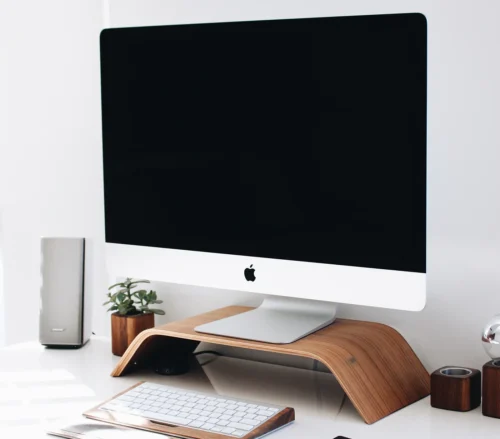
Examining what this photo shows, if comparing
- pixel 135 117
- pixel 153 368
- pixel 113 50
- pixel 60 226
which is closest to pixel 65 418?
pixel 153 368

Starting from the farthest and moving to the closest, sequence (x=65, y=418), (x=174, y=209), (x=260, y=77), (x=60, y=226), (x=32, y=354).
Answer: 1. (x=60, y=226)
2. (x=32, y=354)
3. (x=174, y=209)
4. (x=260, y=77)
5. (x=65, y=418)

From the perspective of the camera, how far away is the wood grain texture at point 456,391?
1334 mm

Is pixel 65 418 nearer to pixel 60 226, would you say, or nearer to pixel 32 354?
pixel 32 354

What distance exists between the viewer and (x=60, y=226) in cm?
217

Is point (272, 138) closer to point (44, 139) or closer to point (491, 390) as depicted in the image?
point (491, 390)

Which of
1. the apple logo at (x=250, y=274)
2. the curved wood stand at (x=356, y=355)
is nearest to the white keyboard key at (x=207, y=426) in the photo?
the curved wood stand at (x=356, y=355)

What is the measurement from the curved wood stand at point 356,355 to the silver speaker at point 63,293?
239mm

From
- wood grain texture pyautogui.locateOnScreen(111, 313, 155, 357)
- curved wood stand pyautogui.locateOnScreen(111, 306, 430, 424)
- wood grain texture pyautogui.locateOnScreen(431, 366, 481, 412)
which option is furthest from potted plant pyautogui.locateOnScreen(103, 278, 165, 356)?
wood grain texture pyautogui.locateOnScreen(431, 366, 481, 412)

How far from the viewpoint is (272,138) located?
1.45m

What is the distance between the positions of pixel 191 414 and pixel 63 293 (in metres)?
0.61

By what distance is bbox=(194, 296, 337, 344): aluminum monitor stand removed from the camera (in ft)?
4.70

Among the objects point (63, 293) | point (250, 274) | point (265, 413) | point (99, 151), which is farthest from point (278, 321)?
point (99, 151)

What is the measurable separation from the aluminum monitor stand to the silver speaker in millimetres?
390

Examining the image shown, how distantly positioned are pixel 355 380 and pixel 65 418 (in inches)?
18.6
